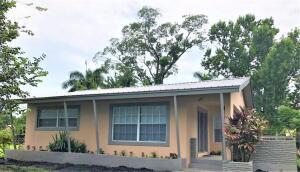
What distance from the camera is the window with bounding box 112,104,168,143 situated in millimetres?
13500

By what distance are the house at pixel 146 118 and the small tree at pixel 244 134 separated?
0.61m

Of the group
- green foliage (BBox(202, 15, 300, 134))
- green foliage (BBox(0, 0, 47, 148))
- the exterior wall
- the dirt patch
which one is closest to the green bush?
the exterior wall

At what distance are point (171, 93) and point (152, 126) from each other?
220cm

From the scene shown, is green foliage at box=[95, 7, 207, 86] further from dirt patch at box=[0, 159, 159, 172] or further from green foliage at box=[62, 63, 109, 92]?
dirt patch at box=[0, 159, 159, 172]

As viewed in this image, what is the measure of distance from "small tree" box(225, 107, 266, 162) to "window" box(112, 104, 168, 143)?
9.23ft

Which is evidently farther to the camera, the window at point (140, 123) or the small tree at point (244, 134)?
the window at point (140, 123)

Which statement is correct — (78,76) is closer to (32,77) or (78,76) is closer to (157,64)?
(157,64)

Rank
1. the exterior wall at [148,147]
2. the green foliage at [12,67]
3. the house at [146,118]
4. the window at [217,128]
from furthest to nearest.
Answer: the window at [217,128]
the exterior wall at [148,147]
the house at [146,118]
the green foliage at [12,67]

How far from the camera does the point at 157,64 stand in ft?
Answer: 121

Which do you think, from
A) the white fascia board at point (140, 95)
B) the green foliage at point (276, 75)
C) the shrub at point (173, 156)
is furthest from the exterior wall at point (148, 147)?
the green foliage at point (276, 75)

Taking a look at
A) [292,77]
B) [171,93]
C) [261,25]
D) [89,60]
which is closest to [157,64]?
[89,60]

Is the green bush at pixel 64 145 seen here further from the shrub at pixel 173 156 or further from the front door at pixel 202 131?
the front door at pixel 202 131

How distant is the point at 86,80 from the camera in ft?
110

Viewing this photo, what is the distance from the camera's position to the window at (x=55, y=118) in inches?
628
